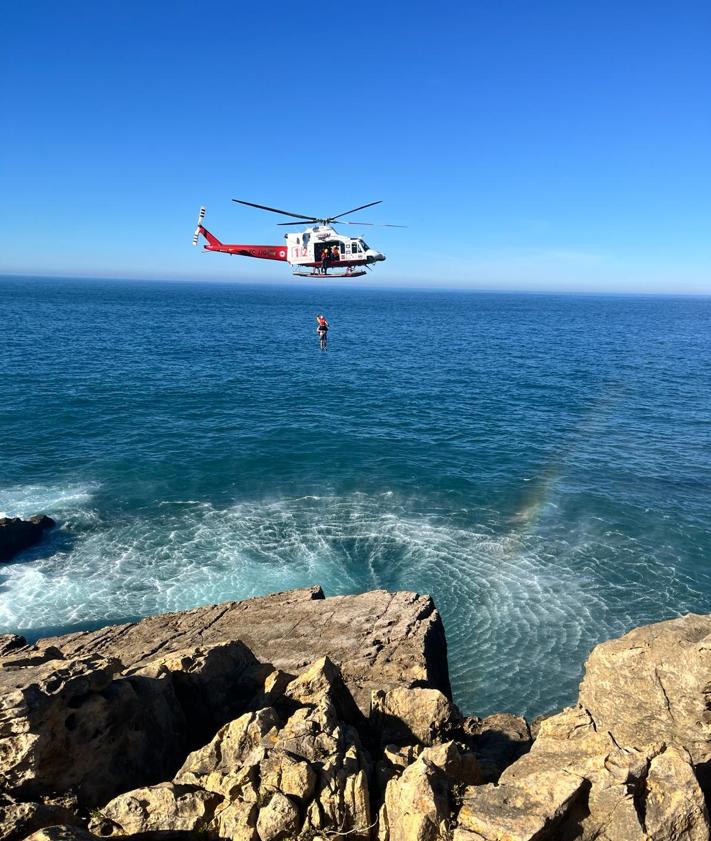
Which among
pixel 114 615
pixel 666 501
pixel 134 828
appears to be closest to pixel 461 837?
pixel 134 828

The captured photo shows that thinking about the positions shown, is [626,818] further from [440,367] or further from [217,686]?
[440,367]

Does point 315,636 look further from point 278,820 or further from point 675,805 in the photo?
point 675,805

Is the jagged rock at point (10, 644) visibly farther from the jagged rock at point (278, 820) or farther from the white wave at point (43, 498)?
the white wave at point (43, 498)

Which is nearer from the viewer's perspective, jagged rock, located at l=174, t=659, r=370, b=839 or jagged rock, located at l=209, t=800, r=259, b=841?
jagged rock, located at l=209, t=800, r=259, b=841

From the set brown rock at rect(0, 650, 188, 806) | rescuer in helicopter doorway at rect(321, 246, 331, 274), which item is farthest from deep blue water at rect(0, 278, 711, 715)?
rescuer in helicopter doorway at rect(321, 246, 331, 274)

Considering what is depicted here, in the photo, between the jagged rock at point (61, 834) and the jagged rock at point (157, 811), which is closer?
the jagged rock at point (61, 834)

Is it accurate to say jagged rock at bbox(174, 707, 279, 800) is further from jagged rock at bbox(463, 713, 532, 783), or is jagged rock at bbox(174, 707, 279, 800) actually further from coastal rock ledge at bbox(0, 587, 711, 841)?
jagged rock at bbox(463, 713, 532, 783)

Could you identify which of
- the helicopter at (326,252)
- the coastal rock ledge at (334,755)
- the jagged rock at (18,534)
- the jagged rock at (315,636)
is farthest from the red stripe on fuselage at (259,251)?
the coastal rock ledge at (334,755)
